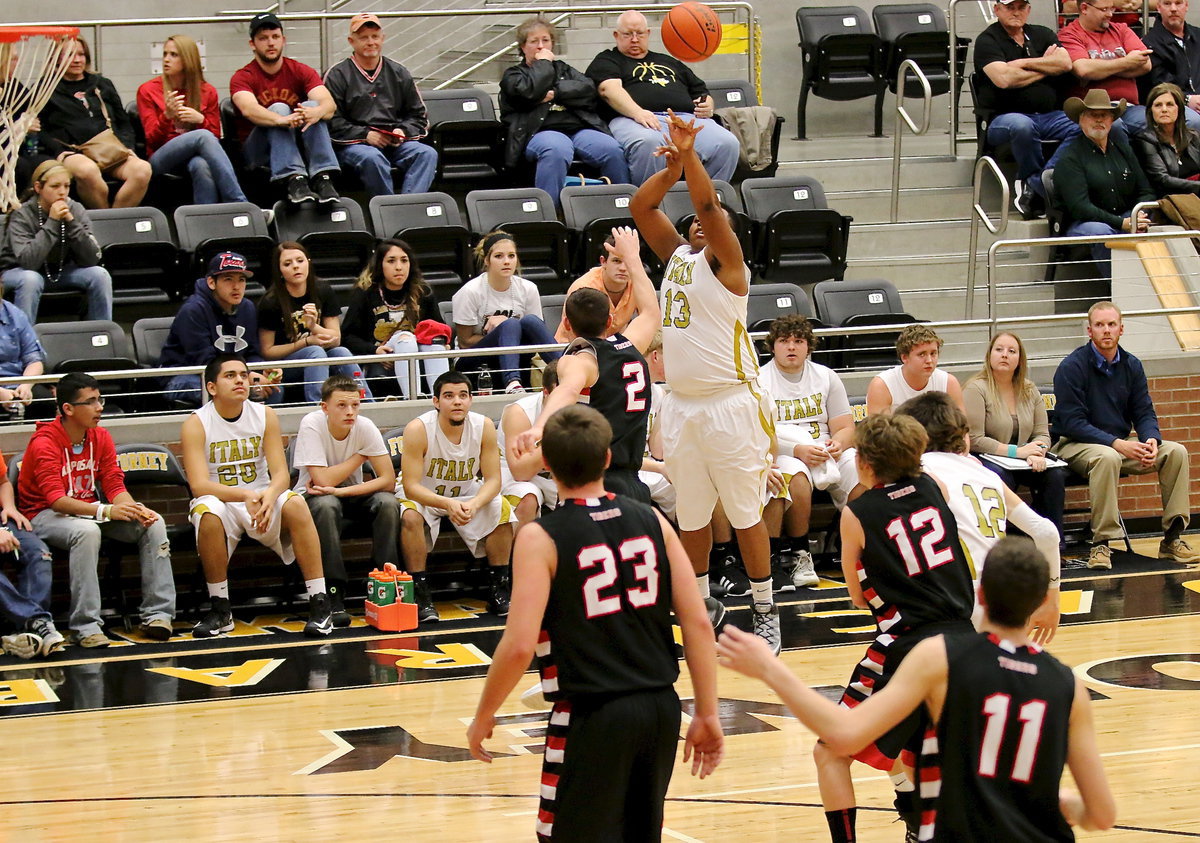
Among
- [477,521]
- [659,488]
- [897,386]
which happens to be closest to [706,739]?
[477,521]

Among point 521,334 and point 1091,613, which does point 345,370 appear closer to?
point 521,334

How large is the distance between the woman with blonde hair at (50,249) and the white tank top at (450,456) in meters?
2.43

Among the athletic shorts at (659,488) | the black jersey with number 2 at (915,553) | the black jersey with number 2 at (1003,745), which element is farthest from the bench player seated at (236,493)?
the black jersey with number 2 at (1003,745)

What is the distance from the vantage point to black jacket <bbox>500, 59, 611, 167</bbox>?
464 inches

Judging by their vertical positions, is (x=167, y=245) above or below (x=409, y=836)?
above

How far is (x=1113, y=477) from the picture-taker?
9938 millimetres

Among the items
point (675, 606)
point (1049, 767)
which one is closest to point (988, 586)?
point (1049, 767)

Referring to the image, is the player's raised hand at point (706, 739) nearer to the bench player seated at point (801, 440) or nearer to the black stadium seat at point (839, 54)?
the bench player seated at point (801, 440)

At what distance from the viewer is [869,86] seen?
13.9m

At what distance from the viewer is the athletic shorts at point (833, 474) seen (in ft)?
31.4

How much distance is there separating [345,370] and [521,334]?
43.8 inches

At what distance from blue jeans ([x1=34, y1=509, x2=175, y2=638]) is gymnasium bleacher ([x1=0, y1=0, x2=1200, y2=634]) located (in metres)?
0.73

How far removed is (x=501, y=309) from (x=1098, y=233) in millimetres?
4748

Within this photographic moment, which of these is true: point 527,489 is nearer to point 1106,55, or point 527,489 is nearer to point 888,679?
point 888,679
